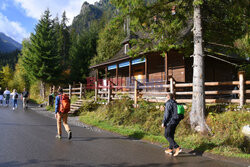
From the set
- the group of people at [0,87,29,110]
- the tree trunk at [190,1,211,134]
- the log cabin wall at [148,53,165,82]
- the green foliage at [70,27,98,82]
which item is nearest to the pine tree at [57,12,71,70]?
the green foliage at [70,27,98,82]

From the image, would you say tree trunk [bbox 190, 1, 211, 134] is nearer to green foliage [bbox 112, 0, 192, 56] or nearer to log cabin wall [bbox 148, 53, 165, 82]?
green foliage [bbox 112, 0, 192, 56]

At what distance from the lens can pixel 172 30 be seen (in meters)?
9.77

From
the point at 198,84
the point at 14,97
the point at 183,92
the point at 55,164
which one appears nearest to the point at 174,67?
the point at 183,92

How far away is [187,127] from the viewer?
7988 millimetres

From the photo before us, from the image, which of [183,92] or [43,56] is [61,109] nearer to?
[183,92]

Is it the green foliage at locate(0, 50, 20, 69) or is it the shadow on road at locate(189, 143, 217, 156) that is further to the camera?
the green foliage at locate(0, 50, 20, 69)

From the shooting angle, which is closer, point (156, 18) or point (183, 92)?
point (183, 92)

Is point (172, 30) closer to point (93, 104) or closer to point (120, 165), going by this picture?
point (120, 165)

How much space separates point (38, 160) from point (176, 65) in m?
13.3

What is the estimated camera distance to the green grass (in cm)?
641

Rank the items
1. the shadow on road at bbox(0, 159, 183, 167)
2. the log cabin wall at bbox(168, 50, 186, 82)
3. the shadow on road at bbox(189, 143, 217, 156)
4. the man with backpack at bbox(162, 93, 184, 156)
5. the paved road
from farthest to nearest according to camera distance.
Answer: the log cabin wall at bbox(168, 50, 186, 82), the shadow on road at bbox(189, 143, 217, 156), the man with backpack at bbox(162, 93, 184, 156), the paved road, the shadow on road at bbox(0, 159, 183, 167)

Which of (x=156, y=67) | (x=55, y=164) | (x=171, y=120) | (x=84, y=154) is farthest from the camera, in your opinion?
(x=156, y=67)

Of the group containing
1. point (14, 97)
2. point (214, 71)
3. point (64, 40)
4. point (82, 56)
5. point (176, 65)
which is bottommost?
point (14, 97)

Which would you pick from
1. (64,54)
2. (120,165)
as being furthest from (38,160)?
(64,54)
